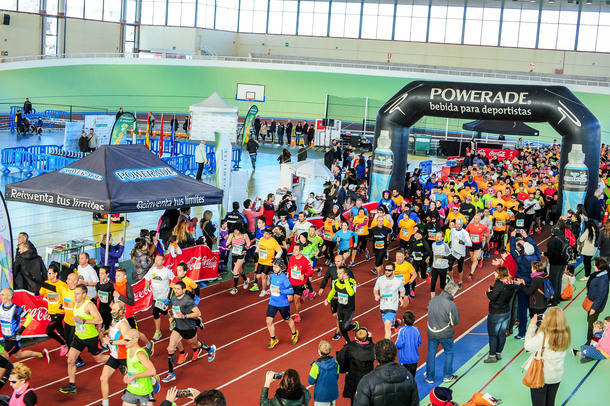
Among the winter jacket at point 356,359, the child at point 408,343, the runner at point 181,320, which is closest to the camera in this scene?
the winter jacket at point 356,359

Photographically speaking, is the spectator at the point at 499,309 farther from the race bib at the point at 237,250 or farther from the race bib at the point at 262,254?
the race bib at the point at 237,250

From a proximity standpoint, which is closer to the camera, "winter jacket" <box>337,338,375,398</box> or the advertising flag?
"winter jacket" <box>337,338,375,398</box>

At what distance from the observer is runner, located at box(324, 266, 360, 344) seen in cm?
1106

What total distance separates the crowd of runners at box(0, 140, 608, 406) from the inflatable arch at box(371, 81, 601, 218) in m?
0.96

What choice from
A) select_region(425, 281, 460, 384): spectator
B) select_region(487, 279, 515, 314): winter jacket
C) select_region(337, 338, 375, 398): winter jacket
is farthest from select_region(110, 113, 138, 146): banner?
select_region(337, 338, 375, 398): winter jacket

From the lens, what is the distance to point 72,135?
2727cm

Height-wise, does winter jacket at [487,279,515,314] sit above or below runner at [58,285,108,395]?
above

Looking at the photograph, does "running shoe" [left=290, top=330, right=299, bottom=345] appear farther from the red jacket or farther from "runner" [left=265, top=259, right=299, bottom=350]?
the red jacket

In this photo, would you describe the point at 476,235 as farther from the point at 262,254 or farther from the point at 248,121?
the point at 248,121

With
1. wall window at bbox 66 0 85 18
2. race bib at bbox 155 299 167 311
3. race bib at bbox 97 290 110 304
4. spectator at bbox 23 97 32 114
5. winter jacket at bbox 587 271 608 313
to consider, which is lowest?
race bib at bbox 155 299 167 311

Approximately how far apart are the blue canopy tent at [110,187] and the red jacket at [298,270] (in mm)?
2297

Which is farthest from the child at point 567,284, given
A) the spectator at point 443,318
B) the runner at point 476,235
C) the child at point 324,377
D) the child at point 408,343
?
the child at point 324,377

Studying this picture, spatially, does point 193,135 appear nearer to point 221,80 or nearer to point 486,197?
point 486,197

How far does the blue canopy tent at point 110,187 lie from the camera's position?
12.0 metres
